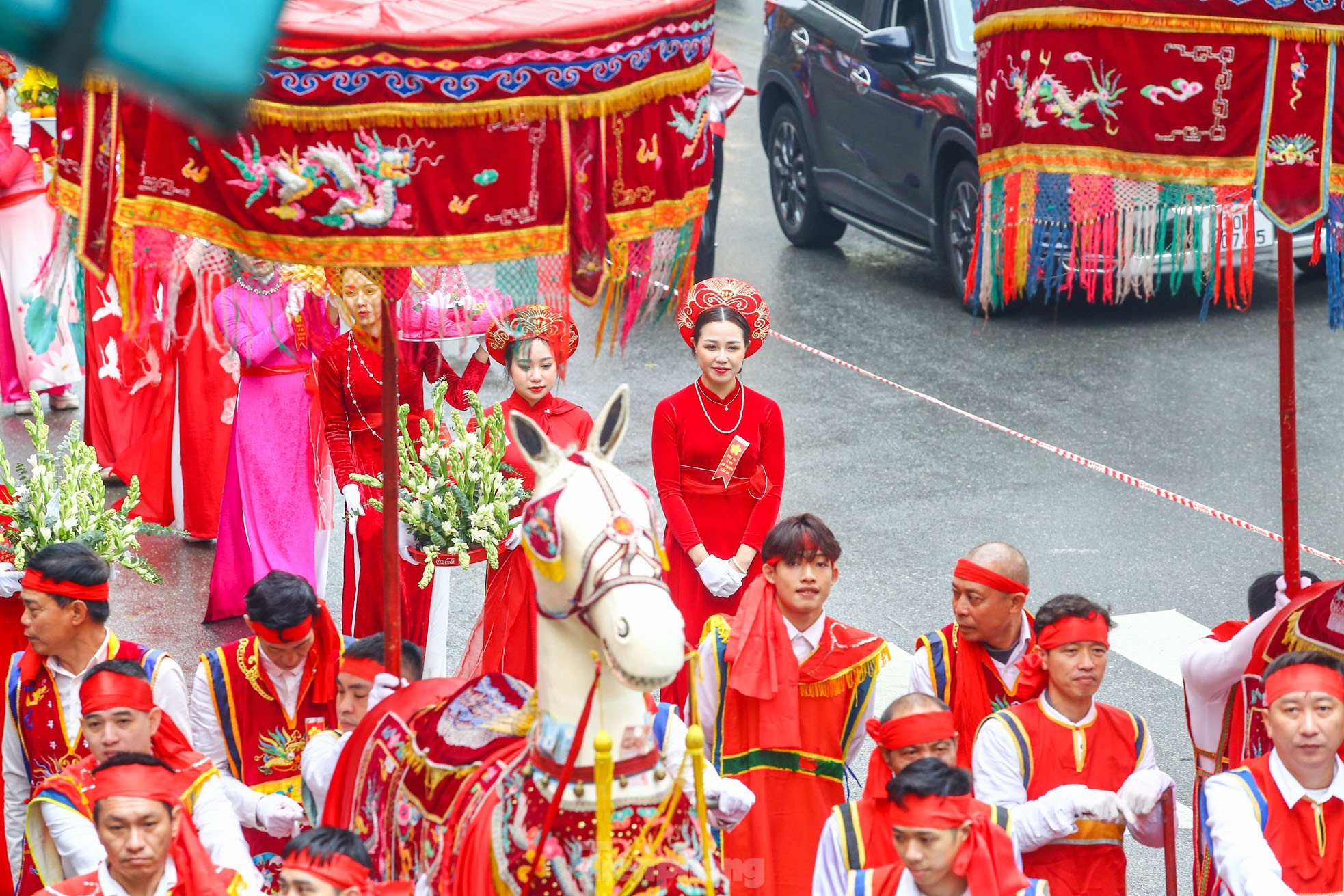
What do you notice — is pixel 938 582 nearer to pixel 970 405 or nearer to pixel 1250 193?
pixel 970 405

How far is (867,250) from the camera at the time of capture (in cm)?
1470

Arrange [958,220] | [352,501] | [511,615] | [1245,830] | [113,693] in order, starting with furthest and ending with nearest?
1. [958,220]
2. [352,501]
3. [511,615]
4. [113,693]
5. [1245,830]

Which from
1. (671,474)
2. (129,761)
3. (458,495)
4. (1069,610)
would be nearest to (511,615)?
(458,495)

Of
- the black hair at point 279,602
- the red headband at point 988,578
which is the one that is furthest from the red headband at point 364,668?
the red headband at point 988,578

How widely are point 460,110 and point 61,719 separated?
2357 mm

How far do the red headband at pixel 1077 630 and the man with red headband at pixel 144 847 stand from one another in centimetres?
223

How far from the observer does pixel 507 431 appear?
253 inches

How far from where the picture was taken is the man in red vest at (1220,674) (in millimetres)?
5195

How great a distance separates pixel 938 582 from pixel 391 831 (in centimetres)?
Answer: 483

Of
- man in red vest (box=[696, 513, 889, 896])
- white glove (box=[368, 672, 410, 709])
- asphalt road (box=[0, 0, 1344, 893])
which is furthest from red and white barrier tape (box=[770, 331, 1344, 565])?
white glove (box=[368, 672, 410, 709])

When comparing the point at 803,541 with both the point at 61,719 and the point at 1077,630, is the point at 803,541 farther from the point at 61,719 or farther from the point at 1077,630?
the point at 61,719

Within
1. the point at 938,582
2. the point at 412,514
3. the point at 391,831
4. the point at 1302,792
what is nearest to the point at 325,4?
the point at 391,831

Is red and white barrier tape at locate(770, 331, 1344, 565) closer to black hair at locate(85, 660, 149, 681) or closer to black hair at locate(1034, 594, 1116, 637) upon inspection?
black hair at locate(1034, 594, 1116, 637)

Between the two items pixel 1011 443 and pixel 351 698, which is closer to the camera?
pixel 351 698
